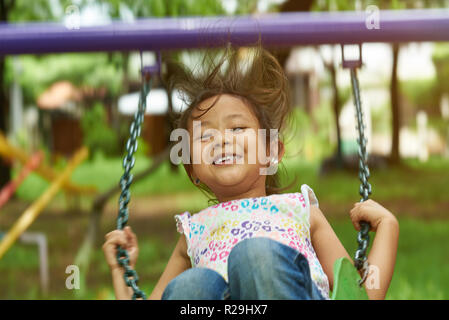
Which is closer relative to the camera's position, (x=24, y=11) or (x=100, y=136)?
(x=24, y=11)

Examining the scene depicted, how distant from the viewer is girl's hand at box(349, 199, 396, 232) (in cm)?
153

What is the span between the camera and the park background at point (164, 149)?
19.4ft

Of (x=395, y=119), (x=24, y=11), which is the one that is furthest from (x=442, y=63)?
(x=24, y=11)

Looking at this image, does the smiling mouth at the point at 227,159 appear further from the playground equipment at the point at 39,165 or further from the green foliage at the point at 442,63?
the green foliage at the point at 442,63

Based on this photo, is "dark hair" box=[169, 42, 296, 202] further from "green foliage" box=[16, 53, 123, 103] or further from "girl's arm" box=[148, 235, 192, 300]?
"green foliage" box=[16, 53, 123, 103]

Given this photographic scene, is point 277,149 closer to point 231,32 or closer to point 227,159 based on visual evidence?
point 227,159

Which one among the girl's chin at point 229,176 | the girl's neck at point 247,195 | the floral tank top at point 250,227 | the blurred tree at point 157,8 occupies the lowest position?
the floral tank top at point 250,227

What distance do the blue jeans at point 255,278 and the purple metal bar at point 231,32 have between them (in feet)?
2.28

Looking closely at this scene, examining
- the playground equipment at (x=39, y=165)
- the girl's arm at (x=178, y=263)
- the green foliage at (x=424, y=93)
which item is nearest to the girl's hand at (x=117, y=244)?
the girl's arm at (x=178, y=263)

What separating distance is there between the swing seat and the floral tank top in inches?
4.1

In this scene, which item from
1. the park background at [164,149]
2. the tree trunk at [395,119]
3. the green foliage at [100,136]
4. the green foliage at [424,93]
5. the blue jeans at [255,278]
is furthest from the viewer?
the green foliage at [100,136]

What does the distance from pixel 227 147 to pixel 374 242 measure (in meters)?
0.39

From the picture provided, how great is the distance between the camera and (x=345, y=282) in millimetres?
1341

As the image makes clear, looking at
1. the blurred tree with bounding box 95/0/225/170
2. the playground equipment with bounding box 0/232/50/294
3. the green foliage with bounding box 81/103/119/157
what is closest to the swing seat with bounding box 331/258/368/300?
the blurred tree with bounding box 95/0/225/170
